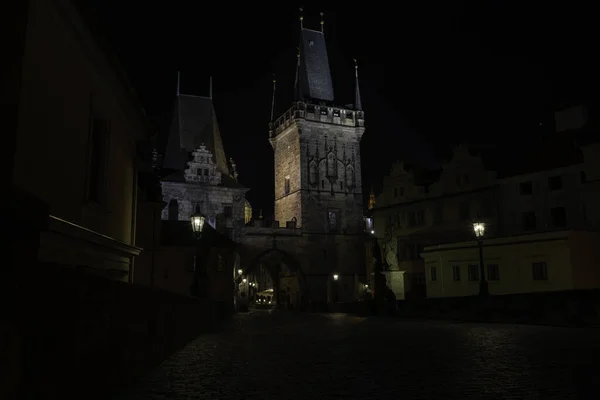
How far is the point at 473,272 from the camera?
38.2 metres

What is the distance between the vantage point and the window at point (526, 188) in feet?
136

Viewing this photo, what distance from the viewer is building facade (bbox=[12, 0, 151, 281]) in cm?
852

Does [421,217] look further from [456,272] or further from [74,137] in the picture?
[74,137]

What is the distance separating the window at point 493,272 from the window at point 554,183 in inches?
302

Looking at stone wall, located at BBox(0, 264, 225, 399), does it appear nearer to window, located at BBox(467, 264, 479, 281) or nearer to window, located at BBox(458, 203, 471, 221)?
window, located at BBox(467, 264, 479, 281)

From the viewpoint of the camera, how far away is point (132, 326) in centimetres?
726

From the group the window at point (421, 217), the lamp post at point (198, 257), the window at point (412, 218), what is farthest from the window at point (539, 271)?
the lamp post at point (198, 257)

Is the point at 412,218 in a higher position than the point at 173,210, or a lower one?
lower

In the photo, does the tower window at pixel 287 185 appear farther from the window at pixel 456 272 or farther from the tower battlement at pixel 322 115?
the window at pixel 456 272

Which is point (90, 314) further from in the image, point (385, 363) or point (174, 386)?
point (385, 363)

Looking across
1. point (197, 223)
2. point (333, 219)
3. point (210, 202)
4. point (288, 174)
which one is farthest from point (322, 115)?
point (197, 223)

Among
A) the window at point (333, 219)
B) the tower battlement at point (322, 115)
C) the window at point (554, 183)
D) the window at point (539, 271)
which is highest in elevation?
the tower battlement at point (322, 115)

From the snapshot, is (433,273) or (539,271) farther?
(433,273)

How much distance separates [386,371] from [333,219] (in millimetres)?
59346
